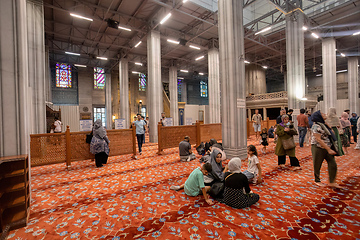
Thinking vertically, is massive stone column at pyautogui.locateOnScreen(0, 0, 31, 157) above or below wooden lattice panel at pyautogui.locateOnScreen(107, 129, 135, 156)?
above

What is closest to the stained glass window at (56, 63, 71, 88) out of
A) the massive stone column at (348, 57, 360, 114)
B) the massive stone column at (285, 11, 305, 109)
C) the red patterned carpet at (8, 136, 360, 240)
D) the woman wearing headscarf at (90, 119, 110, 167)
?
the woman wearing headscarf at (90, 119, 110, 167)

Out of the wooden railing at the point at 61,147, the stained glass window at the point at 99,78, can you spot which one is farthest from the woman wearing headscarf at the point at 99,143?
the stained glass window at the point at 99,78

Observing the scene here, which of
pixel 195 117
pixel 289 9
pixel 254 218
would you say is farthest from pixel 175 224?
pixel 195 117

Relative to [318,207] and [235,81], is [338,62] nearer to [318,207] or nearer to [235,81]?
[235,81]

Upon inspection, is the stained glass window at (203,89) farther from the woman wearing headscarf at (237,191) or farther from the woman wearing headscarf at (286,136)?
the woman wearing headscarf at (237,191)

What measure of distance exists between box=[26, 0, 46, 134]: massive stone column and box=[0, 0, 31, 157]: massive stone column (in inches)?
222

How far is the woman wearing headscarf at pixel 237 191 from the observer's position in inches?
95.4

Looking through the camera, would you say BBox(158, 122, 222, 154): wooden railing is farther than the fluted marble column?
No

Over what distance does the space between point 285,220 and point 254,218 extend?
1.22ft

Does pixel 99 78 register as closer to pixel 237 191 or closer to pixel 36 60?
pixel 36 60

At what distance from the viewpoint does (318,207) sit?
7.95ft

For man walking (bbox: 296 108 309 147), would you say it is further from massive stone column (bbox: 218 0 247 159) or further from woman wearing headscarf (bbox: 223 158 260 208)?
woman wearing headscarf (bbox: 223 158 260 208)

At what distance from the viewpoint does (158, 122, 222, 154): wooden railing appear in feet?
21.1

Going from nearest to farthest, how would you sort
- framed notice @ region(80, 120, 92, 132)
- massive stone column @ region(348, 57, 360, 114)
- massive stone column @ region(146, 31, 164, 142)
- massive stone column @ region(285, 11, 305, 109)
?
1. framed notice @ region(80, 120, 92, 132)
2. massive stone column @ region(285, 11, 305, 109)
3. massive stone column @ region(146, 31, 164, 142)
4. massive stone column @ region(348, 57, 360, 114)
